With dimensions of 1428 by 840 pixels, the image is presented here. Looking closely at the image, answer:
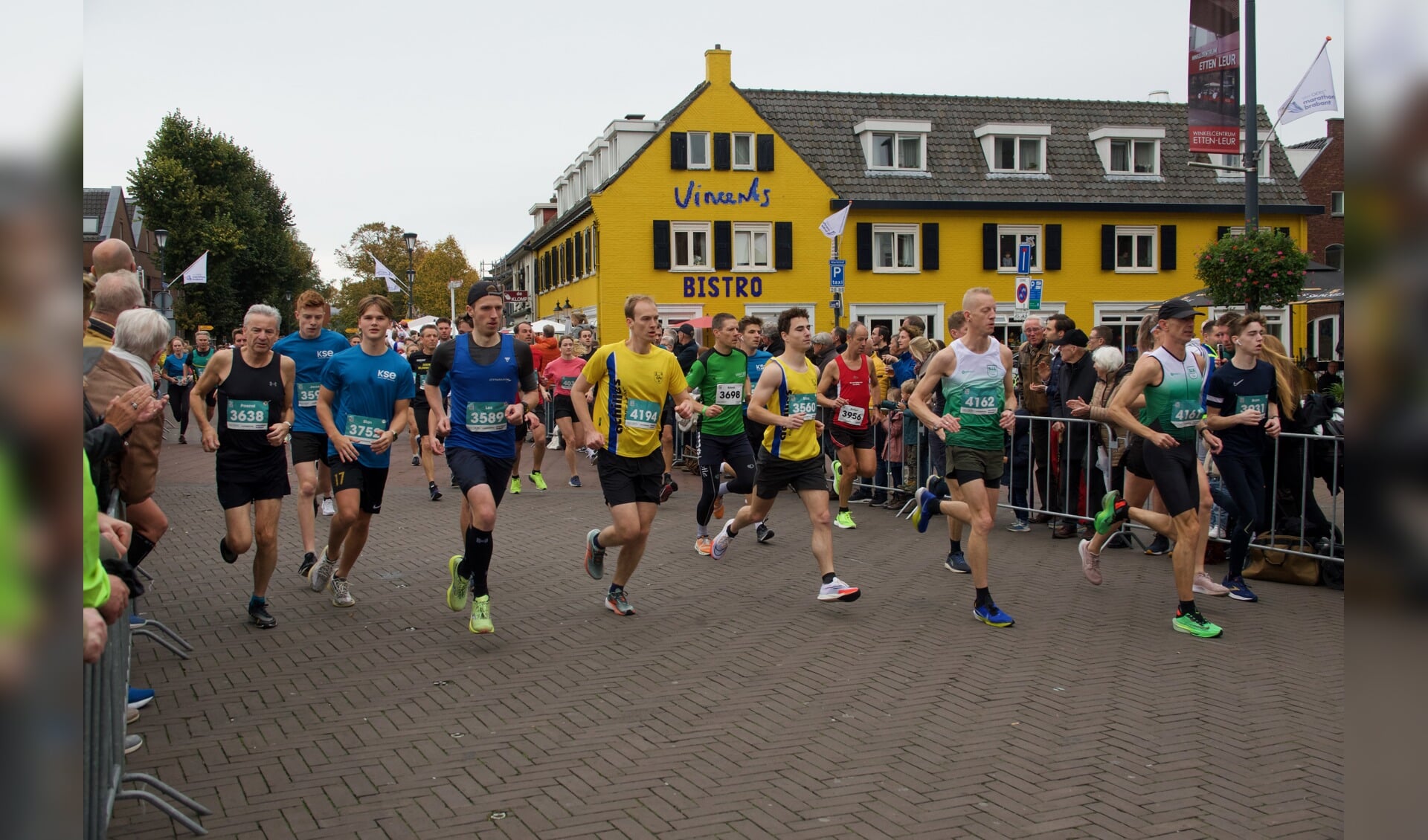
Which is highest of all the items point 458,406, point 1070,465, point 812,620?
point 458,406

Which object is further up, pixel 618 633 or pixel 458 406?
pixel 458 406

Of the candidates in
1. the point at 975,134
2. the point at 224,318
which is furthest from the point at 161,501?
the point at 224,318

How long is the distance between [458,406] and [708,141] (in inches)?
1341

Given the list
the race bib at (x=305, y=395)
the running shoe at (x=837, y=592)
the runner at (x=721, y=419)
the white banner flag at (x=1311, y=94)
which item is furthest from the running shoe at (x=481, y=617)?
the white banner flag at (x=1311, y=94)

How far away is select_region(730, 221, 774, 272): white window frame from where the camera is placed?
1597 inches

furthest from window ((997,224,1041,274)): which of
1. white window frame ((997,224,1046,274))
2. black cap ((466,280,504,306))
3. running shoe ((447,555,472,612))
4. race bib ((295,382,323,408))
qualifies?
running shoe ((447,555,472,612))

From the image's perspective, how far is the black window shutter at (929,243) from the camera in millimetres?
41594

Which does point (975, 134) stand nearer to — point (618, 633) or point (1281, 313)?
point (1281, 313)

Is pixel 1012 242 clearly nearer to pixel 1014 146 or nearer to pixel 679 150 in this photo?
pixel 1014 146

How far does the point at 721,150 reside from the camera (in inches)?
1578

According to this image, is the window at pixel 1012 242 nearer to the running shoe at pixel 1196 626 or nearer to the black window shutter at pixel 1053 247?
the black window shutter at pixel 1053 247

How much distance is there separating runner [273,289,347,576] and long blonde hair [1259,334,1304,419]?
7.13m

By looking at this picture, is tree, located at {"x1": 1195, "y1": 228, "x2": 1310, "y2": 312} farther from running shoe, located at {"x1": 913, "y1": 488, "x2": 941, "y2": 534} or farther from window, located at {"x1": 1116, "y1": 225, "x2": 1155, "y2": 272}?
window, located at {"x1": 1116, "y1": 225, "x2": 1155, "y2": 272}
